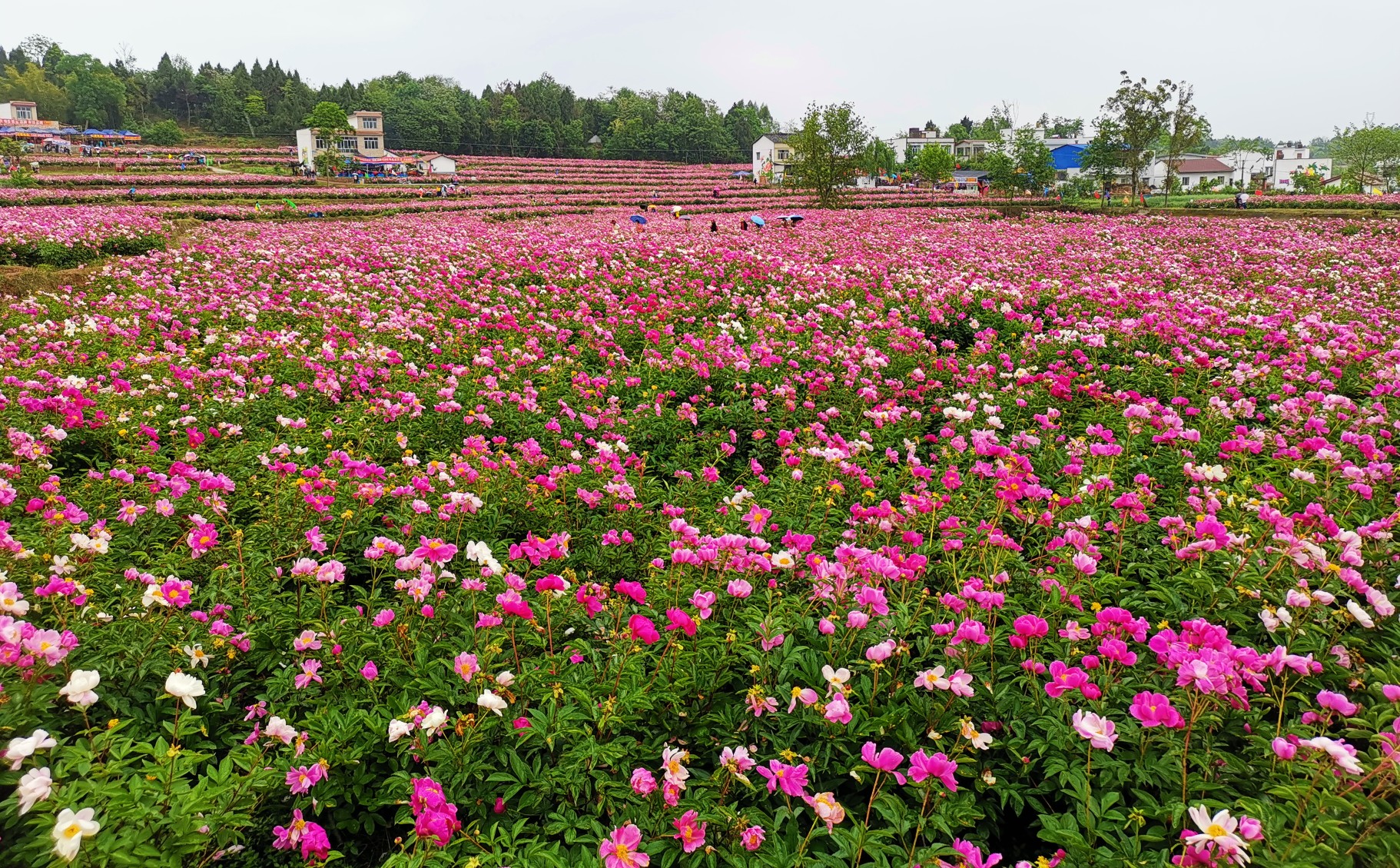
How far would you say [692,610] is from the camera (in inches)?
107

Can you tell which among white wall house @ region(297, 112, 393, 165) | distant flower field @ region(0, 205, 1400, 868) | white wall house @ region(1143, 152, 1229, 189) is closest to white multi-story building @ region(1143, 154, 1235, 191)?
white wall house @ region(1143, 152, 1229, 189)

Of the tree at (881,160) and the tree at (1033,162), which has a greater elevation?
the tree at (881,160)

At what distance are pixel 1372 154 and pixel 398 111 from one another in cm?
8695

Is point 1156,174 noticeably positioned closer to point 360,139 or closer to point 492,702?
point 360,139

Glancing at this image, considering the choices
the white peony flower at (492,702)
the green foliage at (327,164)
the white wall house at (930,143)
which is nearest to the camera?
the white peony flower at (492,702)

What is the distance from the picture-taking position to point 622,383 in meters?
6.04

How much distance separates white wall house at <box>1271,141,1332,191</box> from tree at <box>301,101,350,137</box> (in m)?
88.1

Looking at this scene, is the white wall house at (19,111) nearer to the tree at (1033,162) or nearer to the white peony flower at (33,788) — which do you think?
the tree at (1033,162)

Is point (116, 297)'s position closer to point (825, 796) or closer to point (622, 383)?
point (622, 383)

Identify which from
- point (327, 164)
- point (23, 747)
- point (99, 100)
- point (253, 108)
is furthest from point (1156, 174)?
point (99, 100)

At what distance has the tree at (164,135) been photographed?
60.6 m

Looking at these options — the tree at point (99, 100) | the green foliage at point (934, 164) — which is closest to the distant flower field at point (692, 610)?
the green foliage at point (934, 164)

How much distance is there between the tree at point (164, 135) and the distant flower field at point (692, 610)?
7202 centimetres

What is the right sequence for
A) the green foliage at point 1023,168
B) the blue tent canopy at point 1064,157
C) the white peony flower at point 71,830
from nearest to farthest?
the white peony flower at point 71,830 < the green foliage at point 1023,168 < the blue tent canopy at point 1064,157
